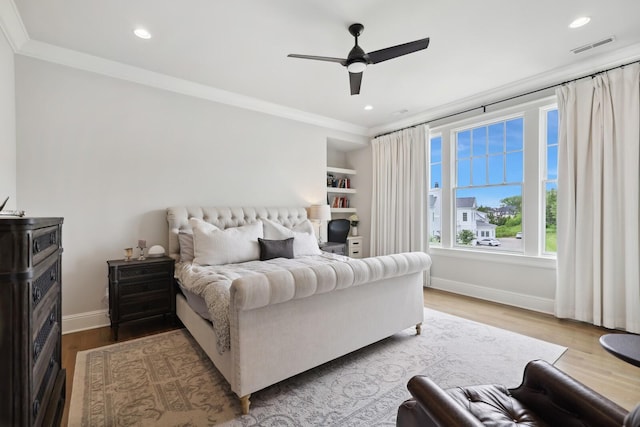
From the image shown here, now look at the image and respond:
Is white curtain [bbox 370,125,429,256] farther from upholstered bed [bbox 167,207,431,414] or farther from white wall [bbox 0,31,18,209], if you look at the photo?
white wall [bbox 0,31,18,209]

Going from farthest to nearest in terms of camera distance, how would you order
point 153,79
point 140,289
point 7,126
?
1. point 153,79
2. point 140,289
3. point 7,126

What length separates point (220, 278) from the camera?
239cm

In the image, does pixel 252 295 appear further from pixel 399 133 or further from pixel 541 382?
pixel 399 133

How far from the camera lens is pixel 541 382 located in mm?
1222

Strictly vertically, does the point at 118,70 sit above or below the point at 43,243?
above

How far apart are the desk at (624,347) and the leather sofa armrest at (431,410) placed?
947 mm

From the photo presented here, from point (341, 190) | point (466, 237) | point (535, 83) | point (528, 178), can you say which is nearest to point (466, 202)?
point (466, 237)

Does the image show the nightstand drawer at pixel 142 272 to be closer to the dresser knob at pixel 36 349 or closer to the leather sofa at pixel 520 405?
the dresser knob at pixel 36 349

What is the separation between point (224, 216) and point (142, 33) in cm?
208

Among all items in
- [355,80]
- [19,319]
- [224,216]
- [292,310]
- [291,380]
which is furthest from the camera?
[224,216]

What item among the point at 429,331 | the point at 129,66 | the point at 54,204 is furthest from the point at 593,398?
the point at 129,66

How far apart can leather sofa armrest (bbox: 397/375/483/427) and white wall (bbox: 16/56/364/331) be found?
3313 mm

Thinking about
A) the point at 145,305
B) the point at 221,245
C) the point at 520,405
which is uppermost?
the point at 221,245

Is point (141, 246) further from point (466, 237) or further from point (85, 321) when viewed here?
point (466, 237)
